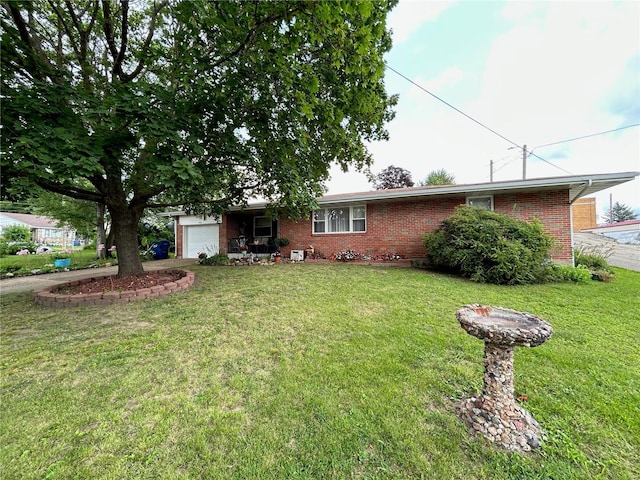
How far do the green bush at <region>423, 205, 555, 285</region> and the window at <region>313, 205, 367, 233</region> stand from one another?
382cm

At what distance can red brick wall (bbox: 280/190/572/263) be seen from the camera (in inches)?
313

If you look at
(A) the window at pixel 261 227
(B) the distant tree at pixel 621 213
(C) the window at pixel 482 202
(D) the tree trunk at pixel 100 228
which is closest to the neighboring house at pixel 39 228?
(D) the tree trunk at pixel 100 228

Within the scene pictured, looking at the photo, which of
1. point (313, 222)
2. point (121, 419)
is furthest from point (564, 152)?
point (121, 419)

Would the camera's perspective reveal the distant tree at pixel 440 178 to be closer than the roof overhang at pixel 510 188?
No

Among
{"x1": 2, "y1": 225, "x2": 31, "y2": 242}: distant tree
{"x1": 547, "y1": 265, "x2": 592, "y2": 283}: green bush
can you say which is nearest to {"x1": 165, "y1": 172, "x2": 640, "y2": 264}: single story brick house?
{"x1": 547, "y1": 265, "x2": 592, "y2": 283}: green bush

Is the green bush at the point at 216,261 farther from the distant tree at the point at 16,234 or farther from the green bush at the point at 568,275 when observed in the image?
the distant tree at the point at 16,234

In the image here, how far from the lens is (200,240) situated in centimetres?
1373

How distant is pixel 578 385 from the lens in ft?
7.82

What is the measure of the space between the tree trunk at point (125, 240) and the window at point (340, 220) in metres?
6.70

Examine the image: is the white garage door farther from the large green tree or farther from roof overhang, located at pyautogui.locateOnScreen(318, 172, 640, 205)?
the large green tree

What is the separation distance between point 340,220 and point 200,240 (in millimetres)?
7945

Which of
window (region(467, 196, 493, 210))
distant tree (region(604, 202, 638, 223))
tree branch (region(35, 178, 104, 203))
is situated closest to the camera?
tree branch (region(35, 178, 104, 203))

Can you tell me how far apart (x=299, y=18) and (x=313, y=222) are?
8.40 m

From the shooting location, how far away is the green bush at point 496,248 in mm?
6320
